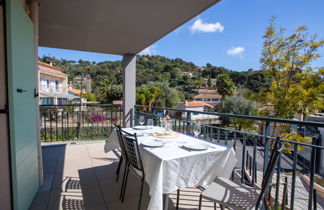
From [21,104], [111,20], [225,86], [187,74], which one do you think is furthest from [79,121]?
[187,74]

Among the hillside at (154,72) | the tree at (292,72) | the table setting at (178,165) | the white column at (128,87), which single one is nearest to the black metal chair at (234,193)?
the table setting at (178,165)

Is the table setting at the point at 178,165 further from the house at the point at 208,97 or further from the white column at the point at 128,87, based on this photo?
the house at the point at 208,97

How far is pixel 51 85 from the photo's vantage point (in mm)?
22141

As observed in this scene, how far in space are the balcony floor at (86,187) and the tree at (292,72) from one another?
5.81 m

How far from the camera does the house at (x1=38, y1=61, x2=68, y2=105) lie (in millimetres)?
19698

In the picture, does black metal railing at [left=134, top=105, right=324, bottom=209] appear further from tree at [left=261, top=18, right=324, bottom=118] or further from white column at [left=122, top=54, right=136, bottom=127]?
tree at [left=261, top=18, right=324, bottom=118]

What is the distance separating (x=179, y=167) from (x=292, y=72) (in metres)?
6.95

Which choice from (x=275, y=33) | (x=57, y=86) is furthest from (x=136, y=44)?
(x=57, y=86)

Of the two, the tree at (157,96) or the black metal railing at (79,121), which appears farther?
the tree at (157,96)

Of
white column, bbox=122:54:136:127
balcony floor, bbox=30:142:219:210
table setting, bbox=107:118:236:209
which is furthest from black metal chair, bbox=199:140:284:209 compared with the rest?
white column, bbox=122:54:136:127

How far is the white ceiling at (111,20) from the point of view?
2.09 m

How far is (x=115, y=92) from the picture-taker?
22.0 meters

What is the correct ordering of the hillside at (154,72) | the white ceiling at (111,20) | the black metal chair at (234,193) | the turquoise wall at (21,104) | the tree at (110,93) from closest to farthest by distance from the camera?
the black metal chair at (234,193)
the turquoise wall at (21,104)
the white ceiling at (111,20)
the tree at (110,93)
the hillside at (154,72)

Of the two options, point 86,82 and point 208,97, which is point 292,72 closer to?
point 208,97
